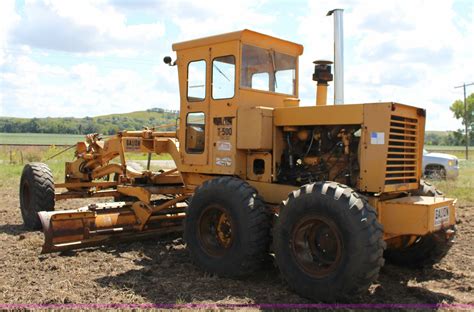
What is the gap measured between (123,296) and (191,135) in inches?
111

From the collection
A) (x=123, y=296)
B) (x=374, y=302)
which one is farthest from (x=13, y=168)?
(x=374, y=302)

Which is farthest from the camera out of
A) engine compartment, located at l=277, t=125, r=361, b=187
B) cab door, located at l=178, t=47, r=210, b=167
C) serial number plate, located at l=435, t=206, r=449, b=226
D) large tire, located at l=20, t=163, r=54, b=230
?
large tire, located at l=20, t=163, r=54, b=230

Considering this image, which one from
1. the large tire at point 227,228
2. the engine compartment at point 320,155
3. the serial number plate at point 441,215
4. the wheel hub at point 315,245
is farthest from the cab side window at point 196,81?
the serial number plate at point 441,215

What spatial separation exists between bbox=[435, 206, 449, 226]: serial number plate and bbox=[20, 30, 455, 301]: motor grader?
0.07 ft

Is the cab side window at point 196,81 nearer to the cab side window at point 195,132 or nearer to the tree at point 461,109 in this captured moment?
the cab side window at point 195,132

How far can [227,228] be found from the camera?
6.62 m

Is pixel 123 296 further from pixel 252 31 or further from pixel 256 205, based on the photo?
pixel 252 31

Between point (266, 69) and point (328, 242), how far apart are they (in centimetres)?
298

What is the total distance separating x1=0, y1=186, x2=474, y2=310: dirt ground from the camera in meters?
5.58

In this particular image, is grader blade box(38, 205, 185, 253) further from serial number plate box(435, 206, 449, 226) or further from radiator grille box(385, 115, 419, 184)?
serial number plate box(435, 206, 449, 226)

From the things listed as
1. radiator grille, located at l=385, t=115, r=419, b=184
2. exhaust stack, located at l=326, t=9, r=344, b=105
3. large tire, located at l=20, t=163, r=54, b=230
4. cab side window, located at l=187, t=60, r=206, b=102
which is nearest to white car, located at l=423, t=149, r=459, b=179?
exhaust stack, located at l=326, t=9, r=344, b=105

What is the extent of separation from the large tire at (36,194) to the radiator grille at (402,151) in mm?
6318

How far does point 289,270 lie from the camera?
5656mm

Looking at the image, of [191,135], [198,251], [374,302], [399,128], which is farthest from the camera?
[191,135]
